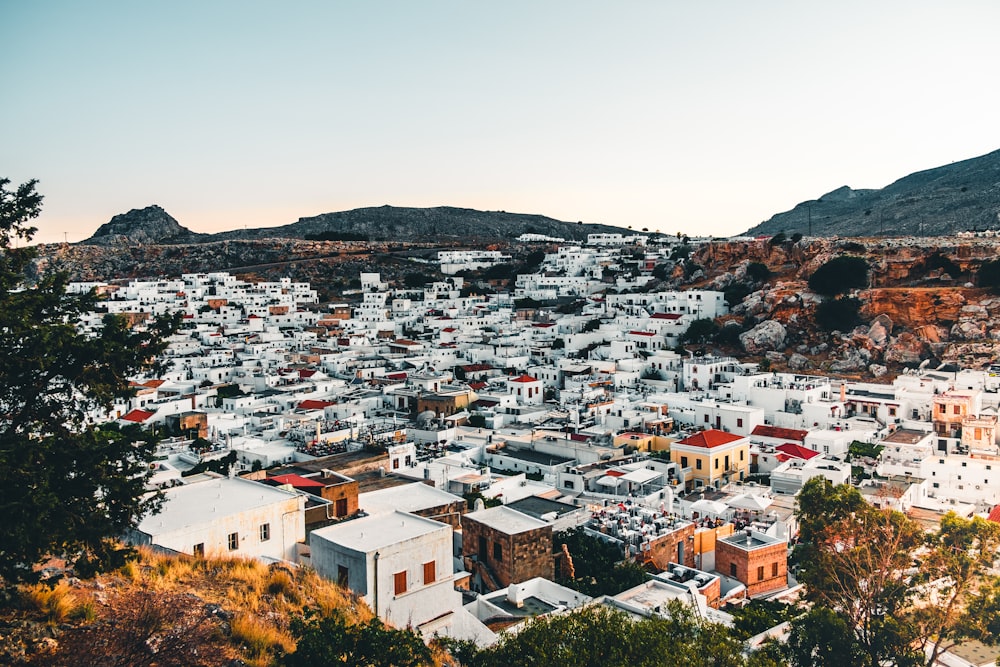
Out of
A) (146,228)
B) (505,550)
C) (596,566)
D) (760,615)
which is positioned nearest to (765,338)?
(596,566)

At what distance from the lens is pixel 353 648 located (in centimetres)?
628

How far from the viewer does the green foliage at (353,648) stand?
20.0 feet

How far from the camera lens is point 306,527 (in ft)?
43.4

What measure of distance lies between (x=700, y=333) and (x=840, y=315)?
25.3 ft

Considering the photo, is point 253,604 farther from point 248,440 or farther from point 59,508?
point 248,440

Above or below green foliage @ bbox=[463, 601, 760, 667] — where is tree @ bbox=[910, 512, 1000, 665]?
below

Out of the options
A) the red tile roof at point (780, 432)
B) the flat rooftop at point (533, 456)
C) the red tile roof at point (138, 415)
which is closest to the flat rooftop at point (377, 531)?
the flat rooftop at point (533, 456)

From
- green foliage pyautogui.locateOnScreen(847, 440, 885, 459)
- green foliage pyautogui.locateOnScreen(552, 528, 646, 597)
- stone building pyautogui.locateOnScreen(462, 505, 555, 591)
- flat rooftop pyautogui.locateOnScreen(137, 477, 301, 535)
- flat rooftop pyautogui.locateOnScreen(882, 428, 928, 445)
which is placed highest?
flat rooftop pyautogui.locateOnScreen(137, 477, 301, 535)

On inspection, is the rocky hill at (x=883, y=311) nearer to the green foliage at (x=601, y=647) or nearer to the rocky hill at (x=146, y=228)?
the green foliage at (x=601, y=647)

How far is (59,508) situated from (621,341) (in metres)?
38.3

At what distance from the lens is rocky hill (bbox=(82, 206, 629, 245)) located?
11506 centimetres

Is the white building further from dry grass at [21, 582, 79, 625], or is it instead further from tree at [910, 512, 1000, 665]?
tree at [910, 512, 1000, 665]

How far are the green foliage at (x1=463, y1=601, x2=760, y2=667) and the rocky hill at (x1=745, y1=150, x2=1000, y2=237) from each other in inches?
3002

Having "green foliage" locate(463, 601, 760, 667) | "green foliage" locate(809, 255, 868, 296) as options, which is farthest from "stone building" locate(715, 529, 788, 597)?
"green foliage" locate(809, 255, 868, 296)
